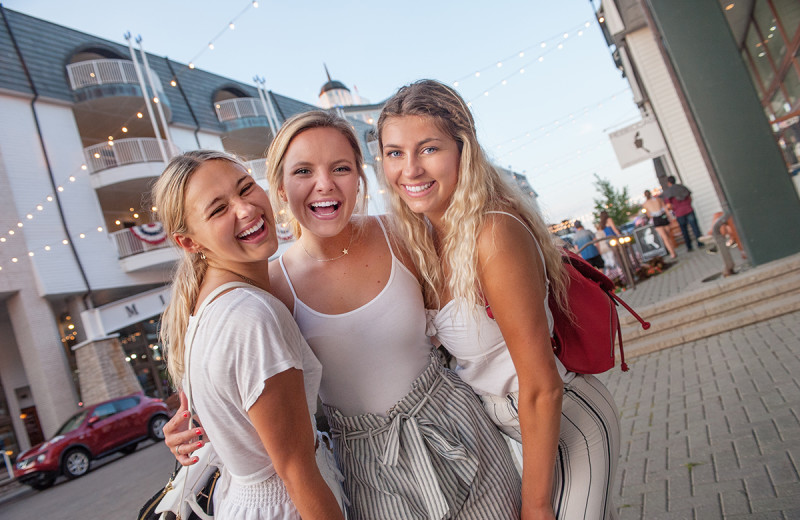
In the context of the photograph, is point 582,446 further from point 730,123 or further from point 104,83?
point 104,83

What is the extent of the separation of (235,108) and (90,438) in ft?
48.9

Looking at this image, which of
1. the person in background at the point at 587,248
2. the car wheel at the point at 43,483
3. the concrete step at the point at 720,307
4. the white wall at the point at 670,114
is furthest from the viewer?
the white wall at the point at 670,114

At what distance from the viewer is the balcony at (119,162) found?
16.2 metres

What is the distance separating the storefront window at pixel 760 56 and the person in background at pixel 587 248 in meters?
4.25

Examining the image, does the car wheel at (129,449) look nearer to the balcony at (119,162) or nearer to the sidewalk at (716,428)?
the balcony at (119,162)

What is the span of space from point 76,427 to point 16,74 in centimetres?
1067

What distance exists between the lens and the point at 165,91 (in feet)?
64.9

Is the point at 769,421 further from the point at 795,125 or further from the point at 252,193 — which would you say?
the point at 795,125

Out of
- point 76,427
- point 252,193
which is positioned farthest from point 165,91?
point 252,193

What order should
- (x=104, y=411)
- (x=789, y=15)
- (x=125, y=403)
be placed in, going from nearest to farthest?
(x=789, y=15)
(x=104, y=411)
(x=125, y=403)

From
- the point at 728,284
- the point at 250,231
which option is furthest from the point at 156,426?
the point at 250,231

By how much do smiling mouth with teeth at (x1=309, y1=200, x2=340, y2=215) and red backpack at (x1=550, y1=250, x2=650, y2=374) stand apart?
2.77 feet

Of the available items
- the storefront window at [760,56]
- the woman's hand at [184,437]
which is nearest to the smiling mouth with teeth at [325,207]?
the woman's hand at [184,437]

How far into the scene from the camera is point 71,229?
1533 centimetres
